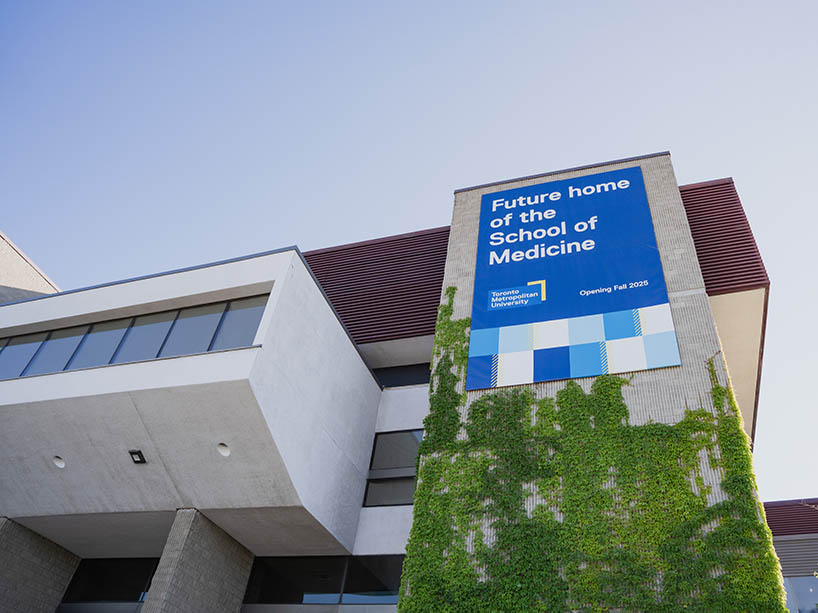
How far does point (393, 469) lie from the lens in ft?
50.1

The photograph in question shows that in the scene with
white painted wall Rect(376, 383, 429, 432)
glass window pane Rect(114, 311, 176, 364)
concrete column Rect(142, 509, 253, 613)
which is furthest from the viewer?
white painted wall Rect(376, 383, 429, 432)

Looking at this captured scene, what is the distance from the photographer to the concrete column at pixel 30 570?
13.4 m

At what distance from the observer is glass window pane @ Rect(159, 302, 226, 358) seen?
12.6m

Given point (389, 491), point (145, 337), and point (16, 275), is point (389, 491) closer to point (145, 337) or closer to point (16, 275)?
point (145, 337)

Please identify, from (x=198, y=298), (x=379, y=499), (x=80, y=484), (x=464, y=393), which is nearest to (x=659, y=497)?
(x=464, y=393)

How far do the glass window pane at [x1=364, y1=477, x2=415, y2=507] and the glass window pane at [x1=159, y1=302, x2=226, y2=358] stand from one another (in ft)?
17.9

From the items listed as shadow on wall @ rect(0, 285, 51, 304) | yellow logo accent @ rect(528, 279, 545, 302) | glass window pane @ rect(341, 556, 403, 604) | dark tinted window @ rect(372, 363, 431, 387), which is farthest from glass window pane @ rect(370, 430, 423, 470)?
shadow on wall @ rect(0, 285, 51, 304)

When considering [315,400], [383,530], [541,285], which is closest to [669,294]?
[541,285]

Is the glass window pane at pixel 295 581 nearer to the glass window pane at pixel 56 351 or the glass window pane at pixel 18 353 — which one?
the glass window pane at pixel 56 351

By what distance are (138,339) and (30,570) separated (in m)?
5.91

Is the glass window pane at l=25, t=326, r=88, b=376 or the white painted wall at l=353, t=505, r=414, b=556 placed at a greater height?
the glass window pane at l=25, t=326, r=88, b=376

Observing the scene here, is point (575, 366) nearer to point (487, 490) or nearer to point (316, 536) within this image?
point (487, 490)

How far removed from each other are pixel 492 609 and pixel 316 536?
438cm

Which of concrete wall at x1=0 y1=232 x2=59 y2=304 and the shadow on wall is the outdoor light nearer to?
the shadow on wall
